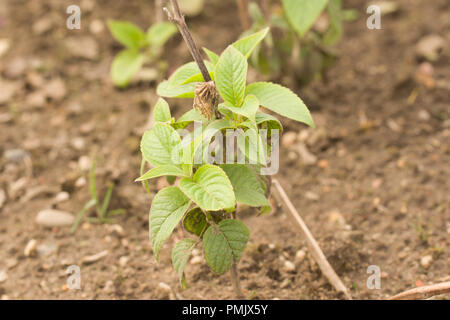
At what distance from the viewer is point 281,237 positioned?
1.84m

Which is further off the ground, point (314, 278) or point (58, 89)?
point (58, 89)

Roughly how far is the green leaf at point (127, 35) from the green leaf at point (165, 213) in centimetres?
129

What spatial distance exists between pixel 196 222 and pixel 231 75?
15.6 inches

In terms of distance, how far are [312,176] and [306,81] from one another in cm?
47

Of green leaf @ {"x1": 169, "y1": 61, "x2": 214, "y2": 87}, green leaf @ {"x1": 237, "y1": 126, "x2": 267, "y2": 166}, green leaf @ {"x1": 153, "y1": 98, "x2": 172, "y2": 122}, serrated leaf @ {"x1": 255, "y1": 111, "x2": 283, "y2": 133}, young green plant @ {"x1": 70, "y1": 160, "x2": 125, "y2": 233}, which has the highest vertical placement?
green leaf @ {"x1": 169, "y1": 61, "x2": 214, "y2": 87}

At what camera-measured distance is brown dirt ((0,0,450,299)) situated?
5.61 ft

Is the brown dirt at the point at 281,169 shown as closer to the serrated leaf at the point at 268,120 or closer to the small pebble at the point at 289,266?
the small pebble at the point at 289,266

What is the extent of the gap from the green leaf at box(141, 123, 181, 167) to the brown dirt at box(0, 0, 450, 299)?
1.77 ft

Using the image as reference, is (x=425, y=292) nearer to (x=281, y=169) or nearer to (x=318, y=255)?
(x=318, y=255)

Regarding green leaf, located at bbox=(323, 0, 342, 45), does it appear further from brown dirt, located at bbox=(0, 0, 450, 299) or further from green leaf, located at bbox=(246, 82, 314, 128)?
green leaf, located at bbox=(246, 82, 314, 128)

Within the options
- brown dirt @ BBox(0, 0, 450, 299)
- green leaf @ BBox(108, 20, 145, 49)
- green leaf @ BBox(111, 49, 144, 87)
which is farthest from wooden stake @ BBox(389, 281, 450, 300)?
green leaf @ BBox(108, 20, 145, 49)

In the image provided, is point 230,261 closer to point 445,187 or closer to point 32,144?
point 445,187

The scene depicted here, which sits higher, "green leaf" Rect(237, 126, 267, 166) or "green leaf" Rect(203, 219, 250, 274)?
"green leaf" Rect(237, 126, 267, 166)
